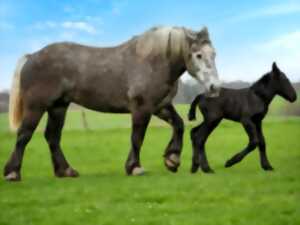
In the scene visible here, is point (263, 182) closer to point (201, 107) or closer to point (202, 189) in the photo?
point (202, 189)

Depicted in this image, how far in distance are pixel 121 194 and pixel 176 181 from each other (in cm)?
129

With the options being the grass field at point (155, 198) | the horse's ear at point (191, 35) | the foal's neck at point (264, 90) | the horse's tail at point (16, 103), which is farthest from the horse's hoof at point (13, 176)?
the foal's neck at point (264, 90)

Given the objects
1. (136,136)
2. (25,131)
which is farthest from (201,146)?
(25,131)

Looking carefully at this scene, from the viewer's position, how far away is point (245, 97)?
12531mm

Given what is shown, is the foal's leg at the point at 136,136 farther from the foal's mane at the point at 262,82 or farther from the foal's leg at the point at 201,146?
the foal's mane at the point at 262,82

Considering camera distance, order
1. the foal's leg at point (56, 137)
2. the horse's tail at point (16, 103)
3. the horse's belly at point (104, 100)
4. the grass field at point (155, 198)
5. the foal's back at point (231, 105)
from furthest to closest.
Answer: the foal's back at point (231, 105)
the foal's leg at point (56, 137)
the horse's tail at point (16, 103)
the horse's belly at point (104, 100)
the grass field at point (155, 198)

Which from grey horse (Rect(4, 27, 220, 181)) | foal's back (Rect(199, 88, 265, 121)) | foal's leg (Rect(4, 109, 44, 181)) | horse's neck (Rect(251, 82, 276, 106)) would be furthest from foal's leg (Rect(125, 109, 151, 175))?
horse's neck (Rect(251, 82, 276, 106))

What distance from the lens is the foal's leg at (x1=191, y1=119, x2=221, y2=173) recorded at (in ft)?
39.8

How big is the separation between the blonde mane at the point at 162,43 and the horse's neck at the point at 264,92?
2.21m

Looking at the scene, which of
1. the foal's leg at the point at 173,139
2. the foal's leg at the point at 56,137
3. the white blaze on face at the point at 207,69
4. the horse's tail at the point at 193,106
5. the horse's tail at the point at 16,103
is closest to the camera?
the white blaze on face at the point at 207,69

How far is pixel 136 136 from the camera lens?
1122cm

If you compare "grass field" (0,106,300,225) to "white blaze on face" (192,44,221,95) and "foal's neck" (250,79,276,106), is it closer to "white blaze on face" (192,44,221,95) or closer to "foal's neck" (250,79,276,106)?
"white blaze on face" (192,44,221,95)

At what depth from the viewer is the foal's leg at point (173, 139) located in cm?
1158

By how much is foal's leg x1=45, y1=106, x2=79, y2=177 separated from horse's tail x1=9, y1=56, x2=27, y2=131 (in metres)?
0.57
